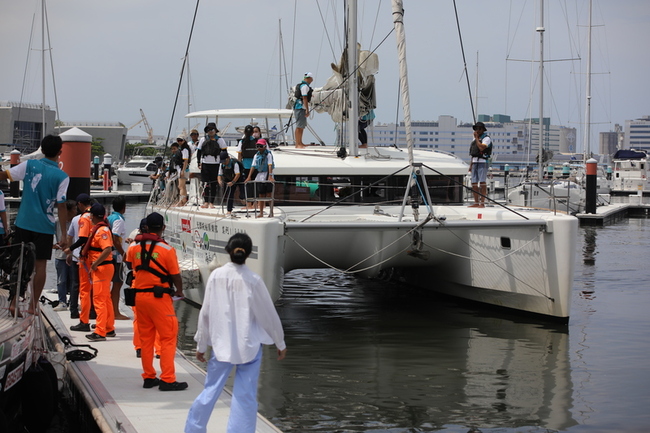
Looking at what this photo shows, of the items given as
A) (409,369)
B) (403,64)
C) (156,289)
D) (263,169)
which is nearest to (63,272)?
(263,169)

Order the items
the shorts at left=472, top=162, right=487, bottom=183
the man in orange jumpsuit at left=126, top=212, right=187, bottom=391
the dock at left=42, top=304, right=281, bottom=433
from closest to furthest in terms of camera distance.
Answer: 1. the dock at left=42, top=304, right=281, bottom=433
2. the man in orange jumpsuit at left=126, top=212, right=187, bottom=391
3. the shorts at left=472, top=162, right=487, bottom=183

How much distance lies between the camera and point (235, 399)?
18.4 feet

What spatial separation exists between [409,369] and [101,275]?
370 cm

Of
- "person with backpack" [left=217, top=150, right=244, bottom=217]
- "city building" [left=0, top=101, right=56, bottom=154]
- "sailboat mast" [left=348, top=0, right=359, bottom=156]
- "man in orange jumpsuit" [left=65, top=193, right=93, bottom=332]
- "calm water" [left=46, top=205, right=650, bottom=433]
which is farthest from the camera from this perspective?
"city building" [left=0, top=101, right=56, bottom=154]

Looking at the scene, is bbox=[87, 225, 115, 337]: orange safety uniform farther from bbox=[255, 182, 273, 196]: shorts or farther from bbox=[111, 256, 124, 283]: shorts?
bbox=[255, 182, 273, 196]: shorts

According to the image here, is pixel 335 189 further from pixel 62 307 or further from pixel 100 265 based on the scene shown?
pixel 100 265

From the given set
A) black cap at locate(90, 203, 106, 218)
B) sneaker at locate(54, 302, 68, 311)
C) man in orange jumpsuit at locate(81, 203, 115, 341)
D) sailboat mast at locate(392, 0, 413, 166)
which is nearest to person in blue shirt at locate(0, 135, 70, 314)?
man in orange jumpsuit at locate(81, 203, 115, 341)

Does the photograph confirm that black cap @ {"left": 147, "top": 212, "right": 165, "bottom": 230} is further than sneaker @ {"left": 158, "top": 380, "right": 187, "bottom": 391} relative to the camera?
No

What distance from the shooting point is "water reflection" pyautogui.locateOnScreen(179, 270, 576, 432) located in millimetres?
7945

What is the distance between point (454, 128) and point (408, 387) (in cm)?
15715

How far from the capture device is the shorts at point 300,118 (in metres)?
15.9

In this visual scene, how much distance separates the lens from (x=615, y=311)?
13820 mm

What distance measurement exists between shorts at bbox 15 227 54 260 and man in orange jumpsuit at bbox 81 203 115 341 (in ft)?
5.65

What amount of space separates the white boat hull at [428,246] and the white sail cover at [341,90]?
2864 millimetres
